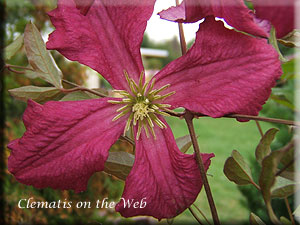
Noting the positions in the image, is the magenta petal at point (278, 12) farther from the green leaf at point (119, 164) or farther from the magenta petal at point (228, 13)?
the green leaf at point (119, 164)

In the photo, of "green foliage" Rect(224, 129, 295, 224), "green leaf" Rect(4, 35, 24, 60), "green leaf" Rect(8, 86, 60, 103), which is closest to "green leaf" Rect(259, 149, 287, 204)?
"green foliage" Rect(224, 129, 295, 224)

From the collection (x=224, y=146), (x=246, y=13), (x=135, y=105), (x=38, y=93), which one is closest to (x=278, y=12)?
(x=246, y=13)

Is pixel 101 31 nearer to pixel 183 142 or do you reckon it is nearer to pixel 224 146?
pixel 183 142

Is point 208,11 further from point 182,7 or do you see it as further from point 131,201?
point 131,201

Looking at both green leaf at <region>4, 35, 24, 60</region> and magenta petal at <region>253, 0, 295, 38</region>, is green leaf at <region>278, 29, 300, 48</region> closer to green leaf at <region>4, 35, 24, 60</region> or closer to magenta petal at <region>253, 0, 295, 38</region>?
magenta petal at <region>253, 0, 295, 38</region>

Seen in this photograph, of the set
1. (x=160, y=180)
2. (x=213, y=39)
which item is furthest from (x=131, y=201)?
(x=213, y=39)
